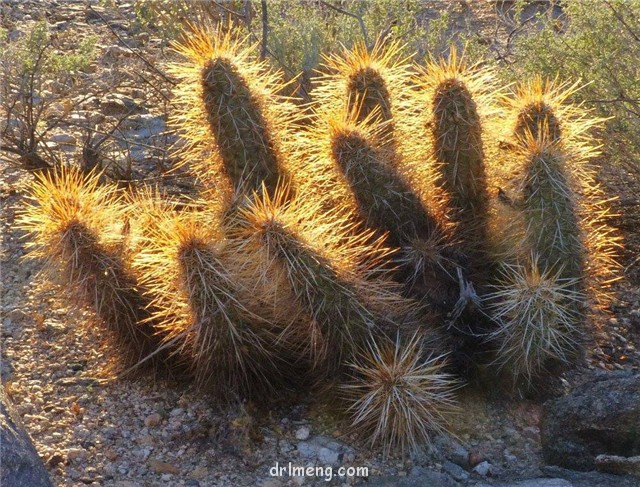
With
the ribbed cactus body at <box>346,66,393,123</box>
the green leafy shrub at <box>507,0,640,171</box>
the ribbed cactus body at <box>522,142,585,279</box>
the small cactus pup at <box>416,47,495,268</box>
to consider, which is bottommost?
the ribbed cactus body at <box>522,142,585,279</box>

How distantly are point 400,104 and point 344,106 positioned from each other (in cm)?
28

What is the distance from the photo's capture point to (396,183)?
11.9ft

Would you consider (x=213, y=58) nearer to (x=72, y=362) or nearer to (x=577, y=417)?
(x=72, y=362)

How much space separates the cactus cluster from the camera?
321 centimetres

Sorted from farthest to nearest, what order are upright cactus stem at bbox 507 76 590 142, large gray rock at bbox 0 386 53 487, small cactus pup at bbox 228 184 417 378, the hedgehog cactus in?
upright cactus stem at bbox 507 76 590 142 < the hedgehog cactus < small cactus pup at bbox 228 184 417 378 < large gray rock at bbox 0 386 53 487

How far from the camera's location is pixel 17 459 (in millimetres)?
2633

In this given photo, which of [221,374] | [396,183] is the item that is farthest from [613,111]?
[221,374]

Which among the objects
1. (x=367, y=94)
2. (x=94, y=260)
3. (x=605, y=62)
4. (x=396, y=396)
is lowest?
(x=396, y=396)

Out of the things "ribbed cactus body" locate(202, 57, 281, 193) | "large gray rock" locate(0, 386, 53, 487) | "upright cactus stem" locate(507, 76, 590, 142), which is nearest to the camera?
"large gray rock" locate(0, 386, 53, 487)

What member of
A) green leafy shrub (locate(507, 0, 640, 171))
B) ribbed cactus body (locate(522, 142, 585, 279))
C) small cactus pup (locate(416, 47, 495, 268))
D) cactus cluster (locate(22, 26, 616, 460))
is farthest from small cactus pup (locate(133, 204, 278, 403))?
green leafy shrub (locate(507, 0, 640, 171))

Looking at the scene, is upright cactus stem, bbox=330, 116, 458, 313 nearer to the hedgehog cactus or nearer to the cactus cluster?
the cactus cluster

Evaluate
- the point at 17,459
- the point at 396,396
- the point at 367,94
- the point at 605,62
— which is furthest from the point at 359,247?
the point at 605,62

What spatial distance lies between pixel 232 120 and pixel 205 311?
91cm

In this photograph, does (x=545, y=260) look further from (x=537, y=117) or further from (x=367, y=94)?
(x=367, y=94)
